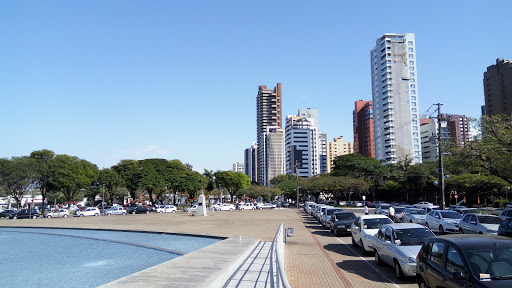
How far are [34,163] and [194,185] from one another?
3550 centimetres

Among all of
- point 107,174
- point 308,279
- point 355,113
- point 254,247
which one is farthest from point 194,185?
point 355,113

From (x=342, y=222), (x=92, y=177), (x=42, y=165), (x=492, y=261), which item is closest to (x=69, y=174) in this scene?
(x=42, y=165)

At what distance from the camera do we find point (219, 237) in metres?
22.1

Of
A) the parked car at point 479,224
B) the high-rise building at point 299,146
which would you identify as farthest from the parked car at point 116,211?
the high-rise building at point 299,146

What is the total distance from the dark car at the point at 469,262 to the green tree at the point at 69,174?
7422 centimetres

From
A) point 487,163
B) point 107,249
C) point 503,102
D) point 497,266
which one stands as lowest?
point 107,249

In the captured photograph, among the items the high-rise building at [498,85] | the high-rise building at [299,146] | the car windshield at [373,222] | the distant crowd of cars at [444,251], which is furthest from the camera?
the high-rise building at [299,146]

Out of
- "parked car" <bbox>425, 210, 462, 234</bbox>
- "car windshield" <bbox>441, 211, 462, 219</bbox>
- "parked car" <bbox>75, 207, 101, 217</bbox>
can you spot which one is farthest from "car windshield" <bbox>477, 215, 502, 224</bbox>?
"parked car" <bbox>75, 207, 101, 217</bbox>

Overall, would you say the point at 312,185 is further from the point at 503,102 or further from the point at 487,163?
the point at 503,102

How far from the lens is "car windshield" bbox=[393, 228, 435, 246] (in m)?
11.6

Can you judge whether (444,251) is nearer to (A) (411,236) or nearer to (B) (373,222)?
(A) (411,236)

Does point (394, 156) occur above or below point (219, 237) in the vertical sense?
above

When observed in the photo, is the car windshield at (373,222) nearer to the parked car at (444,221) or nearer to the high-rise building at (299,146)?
the parked car at (444,221)

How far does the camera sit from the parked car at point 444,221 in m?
22.5
